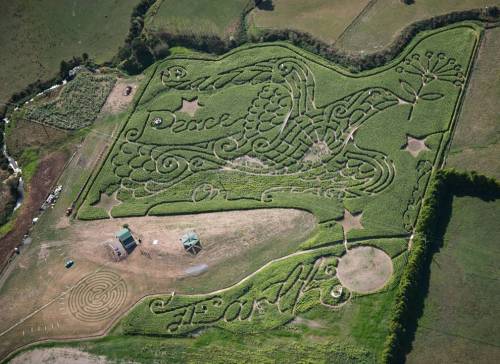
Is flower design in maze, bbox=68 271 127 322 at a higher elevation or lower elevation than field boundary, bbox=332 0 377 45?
lower

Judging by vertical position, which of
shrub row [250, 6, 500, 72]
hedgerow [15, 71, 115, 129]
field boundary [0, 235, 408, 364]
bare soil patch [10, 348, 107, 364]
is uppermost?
shrub row [250, 6, 500, 72]

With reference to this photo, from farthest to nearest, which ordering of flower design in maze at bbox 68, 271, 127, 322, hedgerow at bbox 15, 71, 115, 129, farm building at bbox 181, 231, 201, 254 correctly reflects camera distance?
hedgerow at bbox 15, 71, 115, 129, farm building at bbox 181, 231, 201, 254, flower design in maze at bbox 68, 271, 127, 322

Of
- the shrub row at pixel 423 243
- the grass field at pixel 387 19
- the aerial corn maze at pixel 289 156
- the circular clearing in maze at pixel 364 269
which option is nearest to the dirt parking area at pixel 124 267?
the aerial corn maze at pixel 289 156

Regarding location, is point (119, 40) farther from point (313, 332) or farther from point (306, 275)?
point (313, 332)

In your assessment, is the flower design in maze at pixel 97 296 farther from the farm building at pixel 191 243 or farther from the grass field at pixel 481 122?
the grass field at pixel 481 122

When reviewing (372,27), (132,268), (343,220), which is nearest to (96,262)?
(132,268)

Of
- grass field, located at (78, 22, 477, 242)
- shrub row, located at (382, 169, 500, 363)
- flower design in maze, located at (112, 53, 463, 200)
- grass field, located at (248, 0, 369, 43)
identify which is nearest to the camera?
shrub row, located at (382, 169, 500, 363)

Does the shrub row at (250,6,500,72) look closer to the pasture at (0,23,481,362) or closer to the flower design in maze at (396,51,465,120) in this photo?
the pasture at (0,23,481,362)

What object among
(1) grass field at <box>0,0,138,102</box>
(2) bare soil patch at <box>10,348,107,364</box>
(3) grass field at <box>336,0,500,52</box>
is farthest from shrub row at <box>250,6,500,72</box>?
(2) bare soil patch at <box>10,348,107,364</box>
